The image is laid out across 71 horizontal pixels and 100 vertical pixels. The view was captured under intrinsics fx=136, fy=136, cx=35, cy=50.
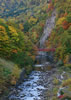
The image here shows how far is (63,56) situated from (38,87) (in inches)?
533

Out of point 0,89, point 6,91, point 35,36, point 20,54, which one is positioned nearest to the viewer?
point 0,89

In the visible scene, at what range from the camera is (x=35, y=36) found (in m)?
81.9

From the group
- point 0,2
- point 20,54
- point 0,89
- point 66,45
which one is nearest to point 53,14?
point 66,45

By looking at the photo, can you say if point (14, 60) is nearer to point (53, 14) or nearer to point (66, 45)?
point (66, 45)

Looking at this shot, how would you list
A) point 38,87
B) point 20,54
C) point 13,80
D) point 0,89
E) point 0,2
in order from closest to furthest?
point 0,89 → point 13,80 → point 38,87 → point 20,54 → point 0,2

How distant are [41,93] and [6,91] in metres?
4.43

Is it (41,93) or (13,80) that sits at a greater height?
(13,80)

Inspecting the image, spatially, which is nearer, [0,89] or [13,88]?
[0,89]

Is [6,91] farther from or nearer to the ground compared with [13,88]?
farther from the ground

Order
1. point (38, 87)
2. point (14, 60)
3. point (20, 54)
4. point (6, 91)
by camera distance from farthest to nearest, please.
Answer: point (20, 54) → point (14, 60) → point (38, 87) → point (6, 91)

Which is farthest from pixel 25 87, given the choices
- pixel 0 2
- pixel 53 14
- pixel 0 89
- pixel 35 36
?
pixel 0 2

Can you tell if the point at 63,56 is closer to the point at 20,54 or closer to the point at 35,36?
the point at 20,54

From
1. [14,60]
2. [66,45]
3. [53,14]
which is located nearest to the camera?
[14,60]

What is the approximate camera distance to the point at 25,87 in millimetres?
20125
